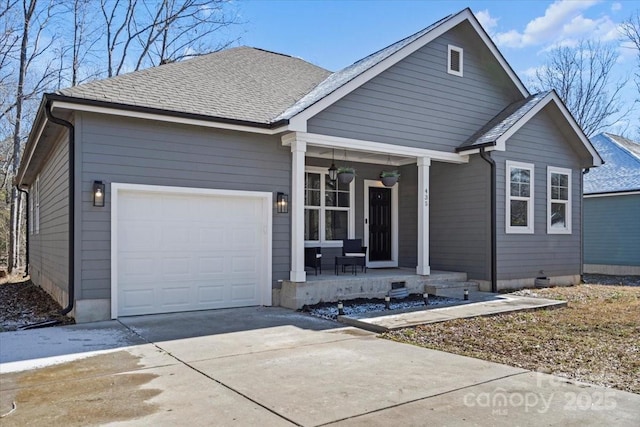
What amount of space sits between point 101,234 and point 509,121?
29.0 feet

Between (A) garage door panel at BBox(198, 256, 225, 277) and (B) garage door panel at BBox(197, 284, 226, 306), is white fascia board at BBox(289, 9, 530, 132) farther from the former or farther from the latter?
(B) garage door panel at BBox(197, 284, 226, 306)

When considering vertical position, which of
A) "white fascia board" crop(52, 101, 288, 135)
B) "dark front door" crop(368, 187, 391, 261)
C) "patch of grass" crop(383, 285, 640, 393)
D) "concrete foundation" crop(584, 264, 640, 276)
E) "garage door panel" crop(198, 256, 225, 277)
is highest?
"white fascia board" crop(52, 101, 288, 135)

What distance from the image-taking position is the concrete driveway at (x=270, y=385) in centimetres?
368

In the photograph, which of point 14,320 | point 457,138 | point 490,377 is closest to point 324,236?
point 457,138

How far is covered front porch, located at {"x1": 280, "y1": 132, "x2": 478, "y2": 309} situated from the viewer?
902 cm

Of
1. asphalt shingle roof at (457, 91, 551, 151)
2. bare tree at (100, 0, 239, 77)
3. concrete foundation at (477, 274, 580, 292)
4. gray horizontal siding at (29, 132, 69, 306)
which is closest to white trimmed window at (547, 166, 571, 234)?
concrete foundation at (477, 274, 580, 292)

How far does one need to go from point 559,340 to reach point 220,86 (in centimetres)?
753

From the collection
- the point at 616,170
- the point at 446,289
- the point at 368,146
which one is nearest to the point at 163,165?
the point at 368,146

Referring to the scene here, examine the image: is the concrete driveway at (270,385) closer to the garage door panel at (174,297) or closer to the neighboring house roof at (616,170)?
the garage door panel at (174,297)

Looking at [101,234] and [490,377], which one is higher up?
[101,234]

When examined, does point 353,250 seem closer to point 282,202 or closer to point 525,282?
point 282,202

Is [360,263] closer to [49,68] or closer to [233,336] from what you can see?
[233,336]

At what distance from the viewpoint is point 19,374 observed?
4.81m

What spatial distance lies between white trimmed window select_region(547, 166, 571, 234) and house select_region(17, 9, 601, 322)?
2.0 inches
